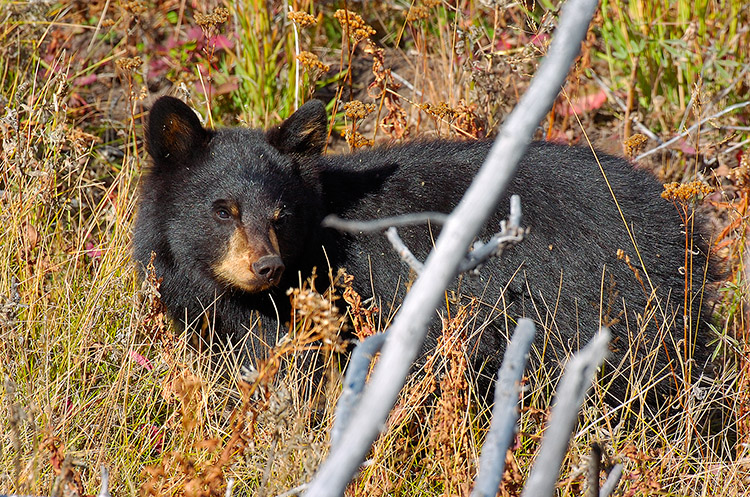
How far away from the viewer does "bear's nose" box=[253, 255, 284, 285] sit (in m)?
3.21

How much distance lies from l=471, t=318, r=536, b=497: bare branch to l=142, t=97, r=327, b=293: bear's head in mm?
1502

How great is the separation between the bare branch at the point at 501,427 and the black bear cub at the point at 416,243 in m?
1.59

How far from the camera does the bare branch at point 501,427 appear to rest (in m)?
1.82

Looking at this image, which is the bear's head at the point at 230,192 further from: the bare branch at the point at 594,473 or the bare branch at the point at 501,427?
the bare branch at the point at 501,427

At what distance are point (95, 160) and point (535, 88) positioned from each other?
13.7 ft

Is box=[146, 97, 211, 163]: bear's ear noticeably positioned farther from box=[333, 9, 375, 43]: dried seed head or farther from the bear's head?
box=[333, 9, 375, 43]: dried seed head

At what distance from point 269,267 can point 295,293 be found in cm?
48

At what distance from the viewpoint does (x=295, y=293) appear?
9.02 feet

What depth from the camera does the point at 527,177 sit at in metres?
3.86

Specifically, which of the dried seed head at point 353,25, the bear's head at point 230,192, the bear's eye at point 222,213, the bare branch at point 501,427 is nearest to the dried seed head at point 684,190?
the bear's head at point 230,192

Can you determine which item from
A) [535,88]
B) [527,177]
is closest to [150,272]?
[527,177]

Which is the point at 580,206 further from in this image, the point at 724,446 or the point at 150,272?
the point at 150,272

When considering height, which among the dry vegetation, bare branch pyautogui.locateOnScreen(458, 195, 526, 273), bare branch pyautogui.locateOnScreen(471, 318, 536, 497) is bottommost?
the dry vegetation

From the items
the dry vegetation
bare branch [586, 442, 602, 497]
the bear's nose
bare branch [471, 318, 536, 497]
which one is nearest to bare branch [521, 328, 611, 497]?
bare branch [471, 318, 536, 497]
